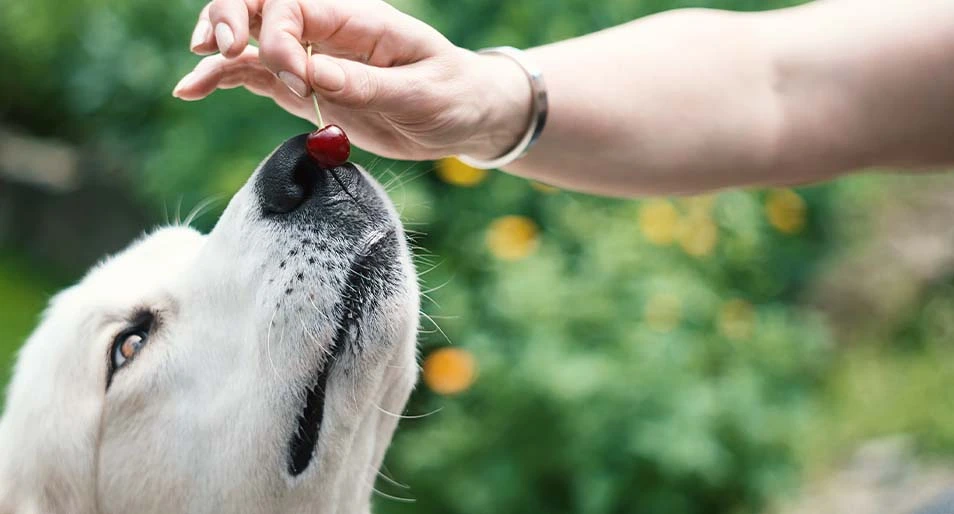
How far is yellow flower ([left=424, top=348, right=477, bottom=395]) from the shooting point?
363cm

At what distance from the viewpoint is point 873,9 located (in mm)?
2297

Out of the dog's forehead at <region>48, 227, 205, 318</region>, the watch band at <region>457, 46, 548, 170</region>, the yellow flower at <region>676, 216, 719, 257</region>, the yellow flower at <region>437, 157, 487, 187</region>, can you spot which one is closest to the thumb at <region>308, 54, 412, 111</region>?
Answer: the watch band at <region>457, 46, 548, 170</region>

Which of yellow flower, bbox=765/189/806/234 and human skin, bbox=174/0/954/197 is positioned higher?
yellow flower, bbox=765/189/806/234

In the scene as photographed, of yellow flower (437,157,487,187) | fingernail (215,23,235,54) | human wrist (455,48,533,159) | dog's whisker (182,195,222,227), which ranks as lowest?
dog's whisker (182,195,222,227)

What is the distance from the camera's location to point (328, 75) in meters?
1.69

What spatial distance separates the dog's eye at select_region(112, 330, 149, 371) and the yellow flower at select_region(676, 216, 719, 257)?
240 centimetres

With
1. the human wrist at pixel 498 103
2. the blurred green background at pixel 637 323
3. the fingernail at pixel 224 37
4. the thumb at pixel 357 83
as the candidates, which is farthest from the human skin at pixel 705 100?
the blurred green background at pixel 637 323

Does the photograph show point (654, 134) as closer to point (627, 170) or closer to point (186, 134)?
point (627, 170)

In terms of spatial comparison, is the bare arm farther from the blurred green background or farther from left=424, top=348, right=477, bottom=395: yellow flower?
left=424, top=348, right=477, bottom=395: yellow flower

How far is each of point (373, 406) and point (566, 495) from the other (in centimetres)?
193

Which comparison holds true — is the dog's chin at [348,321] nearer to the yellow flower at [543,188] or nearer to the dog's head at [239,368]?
the dog's head at [239,368]

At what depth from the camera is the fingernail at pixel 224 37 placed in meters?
1.74

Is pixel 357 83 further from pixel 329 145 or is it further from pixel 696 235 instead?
pixel 696 235

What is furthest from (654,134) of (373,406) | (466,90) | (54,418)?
(54,418)
